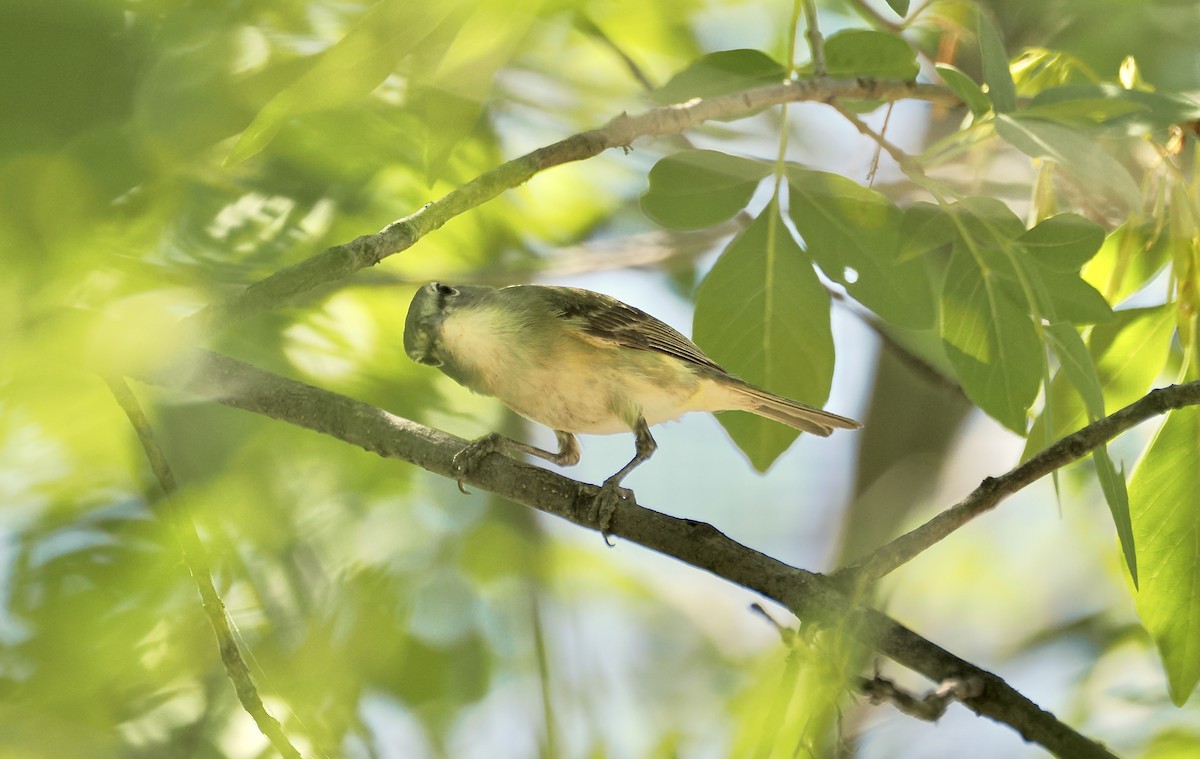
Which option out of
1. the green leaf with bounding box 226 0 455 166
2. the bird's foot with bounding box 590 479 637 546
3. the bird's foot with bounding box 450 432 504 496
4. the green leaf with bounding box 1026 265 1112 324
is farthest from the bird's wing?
the green leaf with bounding box 226 0 455 166

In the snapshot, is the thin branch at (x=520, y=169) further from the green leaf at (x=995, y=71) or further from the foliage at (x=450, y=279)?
the green leaf at (x=995, y=71)

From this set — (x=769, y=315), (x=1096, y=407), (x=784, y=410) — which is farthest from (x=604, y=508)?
(x=1096, y=407)

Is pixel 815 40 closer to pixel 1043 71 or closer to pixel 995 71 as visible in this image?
pixel 995 71

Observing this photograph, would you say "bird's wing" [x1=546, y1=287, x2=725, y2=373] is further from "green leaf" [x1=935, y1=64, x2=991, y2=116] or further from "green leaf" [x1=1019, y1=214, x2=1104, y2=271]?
"green leaf" [x1=935, y1=64, x2=991, y2=116]

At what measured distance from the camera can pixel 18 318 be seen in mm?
423

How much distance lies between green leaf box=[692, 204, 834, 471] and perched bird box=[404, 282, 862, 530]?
20 centimetres

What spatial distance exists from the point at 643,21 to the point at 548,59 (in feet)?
0.62

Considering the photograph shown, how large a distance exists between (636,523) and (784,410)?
48 centimetres

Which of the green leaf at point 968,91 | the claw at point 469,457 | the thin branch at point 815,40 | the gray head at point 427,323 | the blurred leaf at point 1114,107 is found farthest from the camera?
the gray head at point 427,323

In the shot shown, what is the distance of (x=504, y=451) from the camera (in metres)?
1.90

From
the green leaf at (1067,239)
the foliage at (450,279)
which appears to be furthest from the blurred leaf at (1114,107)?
the green leaf at (1067,239)

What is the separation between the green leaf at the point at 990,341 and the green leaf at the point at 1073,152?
0.41 m

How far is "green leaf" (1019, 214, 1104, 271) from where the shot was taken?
1.23 meters

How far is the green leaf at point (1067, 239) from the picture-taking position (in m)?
1.23
